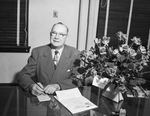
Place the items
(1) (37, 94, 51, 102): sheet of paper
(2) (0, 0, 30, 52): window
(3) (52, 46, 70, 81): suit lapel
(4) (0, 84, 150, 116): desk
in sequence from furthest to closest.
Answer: (2) (0, 0, 30, 52): window → (3) (52, 46, 70, 81): suit lapel → (1) (37, 94, 51, 102): sheet of paper → (4) (0, 84, 150, 116): desk

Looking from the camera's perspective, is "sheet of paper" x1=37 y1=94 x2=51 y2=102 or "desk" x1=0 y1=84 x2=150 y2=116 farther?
"sheet of paper" x1=37 y1=94 x2=51 y2=102

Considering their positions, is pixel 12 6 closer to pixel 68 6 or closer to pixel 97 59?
pixel 68 6

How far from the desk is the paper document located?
0.04 metres

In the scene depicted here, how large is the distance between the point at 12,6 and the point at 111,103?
204 centimetres

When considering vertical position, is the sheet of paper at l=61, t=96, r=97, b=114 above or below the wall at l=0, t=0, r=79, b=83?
below

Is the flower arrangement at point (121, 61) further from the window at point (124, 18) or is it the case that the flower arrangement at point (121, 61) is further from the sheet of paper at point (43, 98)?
the window at point (124, 18)

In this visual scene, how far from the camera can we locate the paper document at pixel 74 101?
1093mm

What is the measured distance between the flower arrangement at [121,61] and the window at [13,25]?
1.67 meters

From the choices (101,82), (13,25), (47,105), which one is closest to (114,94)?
(101,82)

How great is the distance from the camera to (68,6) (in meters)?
2.63

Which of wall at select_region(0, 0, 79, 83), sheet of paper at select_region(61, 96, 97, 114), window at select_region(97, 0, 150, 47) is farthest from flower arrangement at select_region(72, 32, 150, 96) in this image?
window at select_region(97, 0, 150, 47)

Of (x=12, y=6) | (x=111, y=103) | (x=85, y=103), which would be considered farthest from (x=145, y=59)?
(x=12, y=6)

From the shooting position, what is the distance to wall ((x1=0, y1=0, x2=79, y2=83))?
8.45 ft

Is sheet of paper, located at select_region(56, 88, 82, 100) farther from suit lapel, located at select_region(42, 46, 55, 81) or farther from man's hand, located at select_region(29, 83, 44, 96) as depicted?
suit lapel, located at select_region(42, 46, 55, 81)
